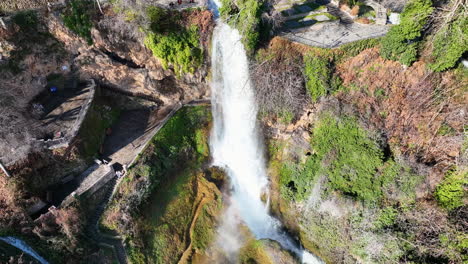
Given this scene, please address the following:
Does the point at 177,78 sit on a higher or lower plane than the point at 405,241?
higher

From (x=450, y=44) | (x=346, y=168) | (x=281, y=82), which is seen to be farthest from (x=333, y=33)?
(x=346, y=168)

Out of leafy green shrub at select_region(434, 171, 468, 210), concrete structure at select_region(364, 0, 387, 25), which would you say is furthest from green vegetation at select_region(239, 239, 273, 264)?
concrete structure at select_region(364, 0, 387, 25)

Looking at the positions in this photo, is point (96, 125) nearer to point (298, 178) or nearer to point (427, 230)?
point (298, 178)

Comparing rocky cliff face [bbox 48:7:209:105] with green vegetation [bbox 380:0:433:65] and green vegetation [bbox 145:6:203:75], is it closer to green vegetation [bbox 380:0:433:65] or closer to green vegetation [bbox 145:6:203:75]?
green vegetation [bbox 145:6:203:75]

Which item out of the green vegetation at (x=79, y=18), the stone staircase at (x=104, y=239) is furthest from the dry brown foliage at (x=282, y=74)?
the stone staircase at (x=104, y=239)

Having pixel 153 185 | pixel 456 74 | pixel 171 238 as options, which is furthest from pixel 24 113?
pixel 456 74

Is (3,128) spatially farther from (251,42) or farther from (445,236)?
(445,236)

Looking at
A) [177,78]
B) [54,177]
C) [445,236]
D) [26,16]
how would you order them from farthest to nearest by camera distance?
[177,78] → [26,16] → [54,177] → [445,236]

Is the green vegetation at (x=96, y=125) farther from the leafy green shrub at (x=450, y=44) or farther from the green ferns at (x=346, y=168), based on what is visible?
the leafy green shrub at (x=450, y=44)
